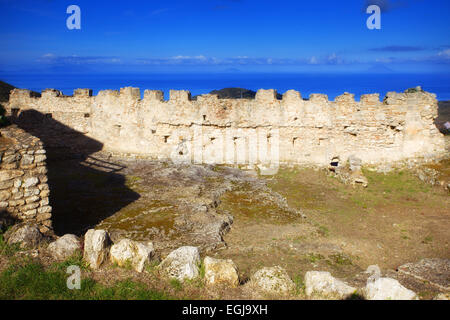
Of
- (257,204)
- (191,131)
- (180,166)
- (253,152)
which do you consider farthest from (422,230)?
(191,131)

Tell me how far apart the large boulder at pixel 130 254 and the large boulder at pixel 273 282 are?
84.0 inches

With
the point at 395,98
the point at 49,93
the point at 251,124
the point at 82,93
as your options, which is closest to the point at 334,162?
the point at 395,98

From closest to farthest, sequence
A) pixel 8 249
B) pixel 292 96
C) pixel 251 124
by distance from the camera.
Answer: pixel 8 249
pixel 292 96
pixel 251 124

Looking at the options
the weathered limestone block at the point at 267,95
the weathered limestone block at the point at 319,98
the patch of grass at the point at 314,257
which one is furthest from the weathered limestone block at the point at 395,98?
the patch of grass at the point at 314,257

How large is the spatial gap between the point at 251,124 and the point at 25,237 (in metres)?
12.2

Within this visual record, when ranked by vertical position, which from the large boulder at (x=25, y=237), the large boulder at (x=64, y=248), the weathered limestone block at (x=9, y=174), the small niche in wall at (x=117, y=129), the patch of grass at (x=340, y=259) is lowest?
the patch of grass at (x=340, y=259)

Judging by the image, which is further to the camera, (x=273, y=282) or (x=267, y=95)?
(x=267, y=95)

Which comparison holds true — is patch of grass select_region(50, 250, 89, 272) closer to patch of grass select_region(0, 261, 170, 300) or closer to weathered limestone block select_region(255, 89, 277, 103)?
patch of grass select_region(0, 261, 170, 300)

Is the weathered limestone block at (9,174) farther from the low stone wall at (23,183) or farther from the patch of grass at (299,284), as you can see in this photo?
the patch of grass at (299,284)

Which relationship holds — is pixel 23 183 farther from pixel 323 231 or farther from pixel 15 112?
pixel 15 112

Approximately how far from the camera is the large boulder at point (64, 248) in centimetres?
709

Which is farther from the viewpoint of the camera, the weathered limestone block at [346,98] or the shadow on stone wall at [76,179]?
the weathered limestone block at [346,98]

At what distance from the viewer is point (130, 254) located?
6984 millimetres
